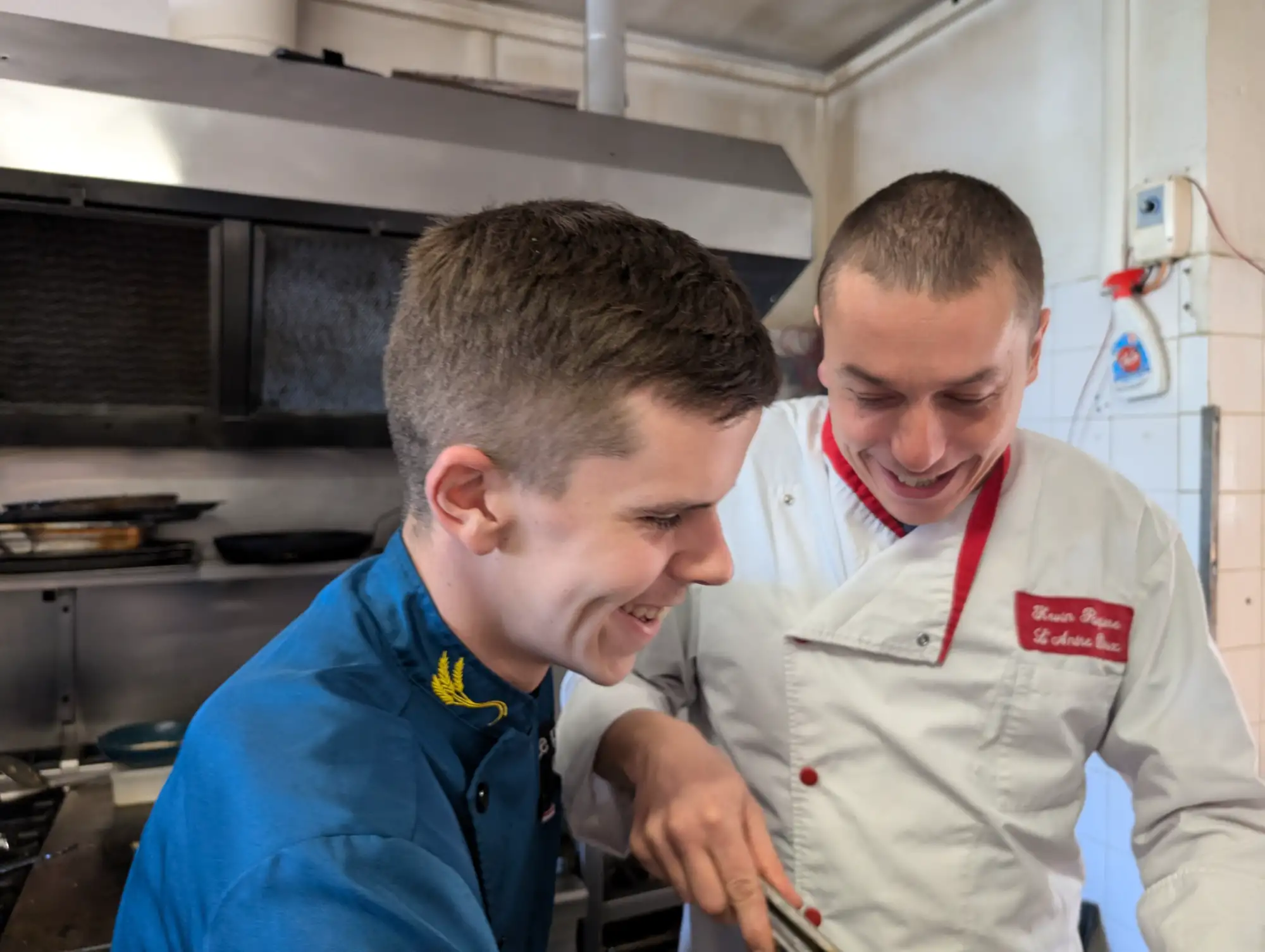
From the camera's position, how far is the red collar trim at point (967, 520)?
0.81 metres

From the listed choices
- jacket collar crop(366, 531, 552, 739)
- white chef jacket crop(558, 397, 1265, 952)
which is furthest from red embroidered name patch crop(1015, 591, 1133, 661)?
jacket collar crop(366, 531, 552, 739)

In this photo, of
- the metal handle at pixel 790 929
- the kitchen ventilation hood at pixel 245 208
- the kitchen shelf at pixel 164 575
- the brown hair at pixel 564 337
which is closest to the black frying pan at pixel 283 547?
the kitchen shelf at pixel 164 575

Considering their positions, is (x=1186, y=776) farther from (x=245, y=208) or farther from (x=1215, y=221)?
(x=245, y=208)

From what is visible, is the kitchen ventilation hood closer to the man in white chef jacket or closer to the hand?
the man in white chef jacket

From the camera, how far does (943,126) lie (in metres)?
1.94

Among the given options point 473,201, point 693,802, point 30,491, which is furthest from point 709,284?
point 30,491

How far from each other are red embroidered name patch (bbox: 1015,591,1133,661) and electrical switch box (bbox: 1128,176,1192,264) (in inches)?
36.2

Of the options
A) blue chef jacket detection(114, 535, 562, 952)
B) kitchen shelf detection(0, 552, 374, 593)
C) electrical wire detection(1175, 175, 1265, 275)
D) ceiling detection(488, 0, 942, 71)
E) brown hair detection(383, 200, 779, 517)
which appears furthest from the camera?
ceiling detection(488, 0, 942, 71)

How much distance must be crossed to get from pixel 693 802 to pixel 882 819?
0.87 feet

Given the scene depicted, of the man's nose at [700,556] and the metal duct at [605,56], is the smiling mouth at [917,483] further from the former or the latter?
the metal duct at [605,56]

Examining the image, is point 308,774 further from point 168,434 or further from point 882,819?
point 168,434

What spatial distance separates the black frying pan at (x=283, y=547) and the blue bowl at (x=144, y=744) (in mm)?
333

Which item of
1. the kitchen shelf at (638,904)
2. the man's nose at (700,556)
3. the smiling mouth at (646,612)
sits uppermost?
the man's nose at (700,556)

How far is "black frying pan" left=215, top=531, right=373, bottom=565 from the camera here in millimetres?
1645
